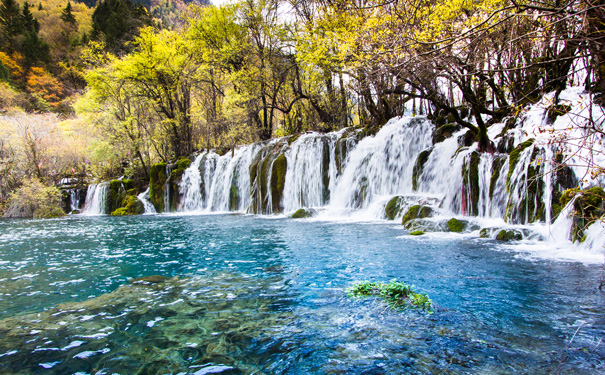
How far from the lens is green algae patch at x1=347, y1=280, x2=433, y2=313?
3943 mm

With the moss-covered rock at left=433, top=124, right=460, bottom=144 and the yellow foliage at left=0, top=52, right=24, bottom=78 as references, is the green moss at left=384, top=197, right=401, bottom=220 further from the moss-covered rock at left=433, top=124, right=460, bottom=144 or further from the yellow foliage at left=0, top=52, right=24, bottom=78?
the yellow foliage at left=0, top=52, right=24, bottom=78

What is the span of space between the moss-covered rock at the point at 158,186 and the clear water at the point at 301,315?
16.8m

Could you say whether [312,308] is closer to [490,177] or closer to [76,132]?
[490,177]

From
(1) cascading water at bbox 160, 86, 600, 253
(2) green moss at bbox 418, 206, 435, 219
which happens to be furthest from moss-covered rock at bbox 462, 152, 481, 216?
(2) green moss at bbox 418, 206, 435, 219

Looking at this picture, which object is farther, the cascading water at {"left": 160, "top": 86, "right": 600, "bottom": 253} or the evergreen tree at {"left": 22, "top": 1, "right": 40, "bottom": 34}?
the evergreen tree at {"left": 22, "top": 1, "right": 40, "bottom": 34}

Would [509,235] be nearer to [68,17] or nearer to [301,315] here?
[301,315]

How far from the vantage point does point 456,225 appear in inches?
360

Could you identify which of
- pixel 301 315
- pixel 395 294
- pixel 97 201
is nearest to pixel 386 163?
pixel 395 294

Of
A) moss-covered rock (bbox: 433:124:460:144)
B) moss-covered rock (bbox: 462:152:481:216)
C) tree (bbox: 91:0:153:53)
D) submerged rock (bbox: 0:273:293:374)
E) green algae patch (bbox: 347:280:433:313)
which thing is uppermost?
tree (bbox: 91:0:153:53)

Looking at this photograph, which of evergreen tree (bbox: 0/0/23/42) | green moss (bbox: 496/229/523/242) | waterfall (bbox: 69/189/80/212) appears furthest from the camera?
Result: evergreen tree (bbox: 0/0/23/42)

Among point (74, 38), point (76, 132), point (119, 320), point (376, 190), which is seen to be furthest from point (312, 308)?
point (74, 38)

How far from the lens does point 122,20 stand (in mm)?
46438

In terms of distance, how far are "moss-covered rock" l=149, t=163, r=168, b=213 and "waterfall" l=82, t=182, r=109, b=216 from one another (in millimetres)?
3326

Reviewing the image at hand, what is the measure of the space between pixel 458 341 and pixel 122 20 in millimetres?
57494
